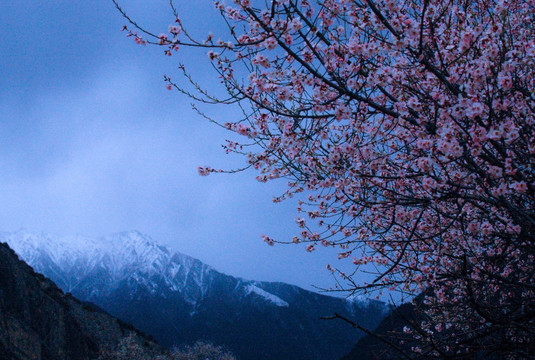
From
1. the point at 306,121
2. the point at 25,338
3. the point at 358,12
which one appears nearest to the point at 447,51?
the point at 358,12

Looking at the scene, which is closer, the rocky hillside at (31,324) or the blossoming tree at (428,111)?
the blossoming tree at (428,111)

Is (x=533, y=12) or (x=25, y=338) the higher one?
(x=533, y=12)

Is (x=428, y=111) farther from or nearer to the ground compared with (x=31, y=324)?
farther from the ground

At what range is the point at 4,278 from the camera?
19453 mm

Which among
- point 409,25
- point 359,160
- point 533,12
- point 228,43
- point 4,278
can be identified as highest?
point 533,12

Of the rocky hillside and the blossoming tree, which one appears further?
the rocky hillside

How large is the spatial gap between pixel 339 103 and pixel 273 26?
3.86 ft

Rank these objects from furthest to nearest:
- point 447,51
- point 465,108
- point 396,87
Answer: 1. point 396,87
2. point 447,51
3. point 465,108

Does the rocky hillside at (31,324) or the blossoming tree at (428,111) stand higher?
the blossoming tree at (428,111)

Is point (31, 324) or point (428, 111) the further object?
point (31, 324)

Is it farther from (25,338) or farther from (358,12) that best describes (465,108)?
(25,338)

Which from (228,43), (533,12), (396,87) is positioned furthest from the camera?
(533,12)

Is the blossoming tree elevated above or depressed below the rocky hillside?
above

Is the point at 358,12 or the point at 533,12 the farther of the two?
the point at 533,12
